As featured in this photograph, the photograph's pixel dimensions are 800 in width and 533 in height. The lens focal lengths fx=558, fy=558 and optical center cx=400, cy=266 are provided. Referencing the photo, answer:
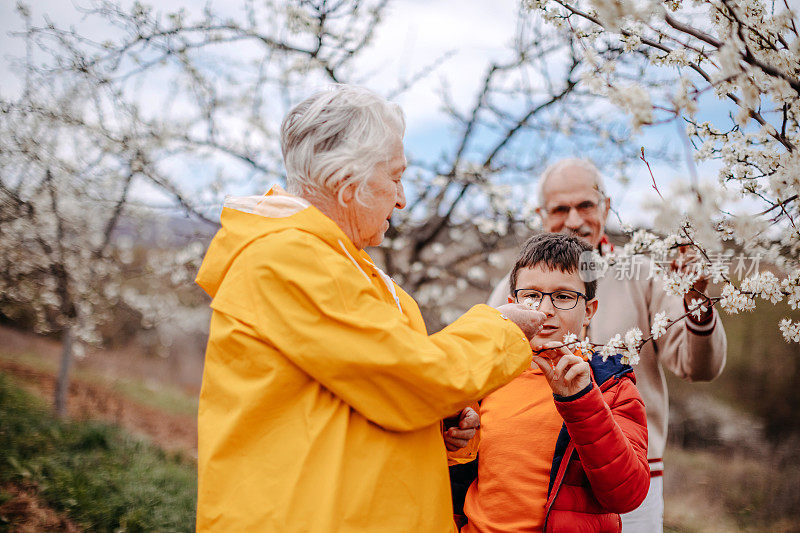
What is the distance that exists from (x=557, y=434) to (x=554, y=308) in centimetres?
39

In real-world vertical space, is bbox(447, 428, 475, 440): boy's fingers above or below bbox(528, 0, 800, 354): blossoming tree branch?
below

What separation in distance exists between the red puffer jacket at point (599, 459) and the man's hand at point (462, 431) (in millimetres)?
253

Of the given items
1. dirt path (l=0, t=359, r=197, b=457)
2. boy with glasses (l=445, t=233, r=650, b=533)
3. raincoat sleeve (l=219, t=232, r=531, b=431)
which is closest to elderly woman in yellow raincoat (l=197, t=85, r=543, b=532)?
raincoat sleeve (l=219, t=232, r=531, b=431)

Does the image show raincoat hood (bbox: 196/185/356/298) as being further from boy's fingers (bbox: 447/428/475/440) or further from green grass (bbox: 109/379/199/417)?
green grass (bbox: 109/379/199/417)

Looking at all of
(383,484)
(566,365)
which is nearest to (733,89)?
(566,365)

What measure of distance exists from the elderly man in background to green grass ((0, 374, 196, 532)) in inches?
140

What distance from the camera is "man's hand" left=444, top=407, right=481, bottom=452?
5.53ft

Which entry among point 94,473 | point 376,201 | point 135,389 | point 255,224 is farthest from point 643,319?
point 135,389

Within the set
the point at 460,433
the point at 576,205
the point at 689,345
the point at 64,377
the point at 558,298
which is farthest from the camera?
the point at 64,377

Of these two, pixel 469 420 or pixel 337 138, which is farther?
pixel 469 420

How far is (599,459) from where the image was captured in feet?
4.92

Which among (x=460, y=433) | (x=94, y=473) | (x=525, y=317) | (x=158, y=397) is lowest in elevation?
(x=94, y=473)

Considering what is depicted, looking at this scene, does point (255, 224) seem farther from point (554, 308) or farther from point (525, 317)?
point (554, 308)

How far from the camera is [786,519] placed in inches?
260
